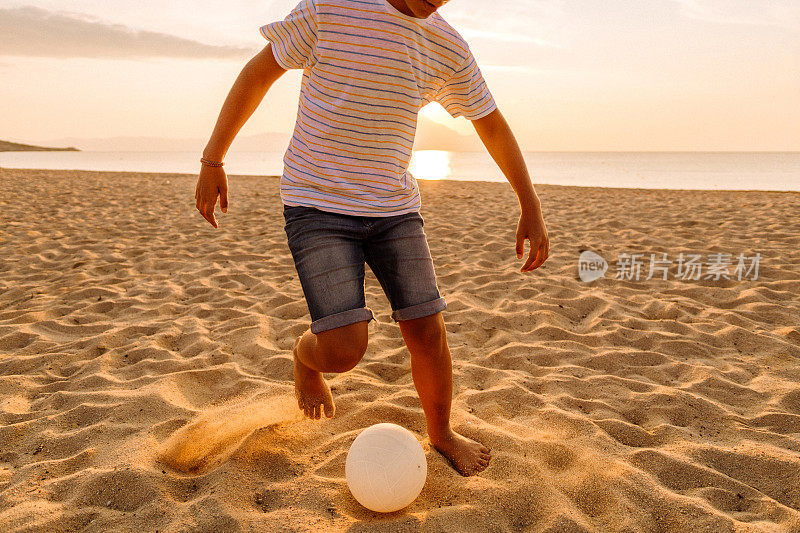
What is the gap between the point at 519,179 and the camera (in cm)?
204

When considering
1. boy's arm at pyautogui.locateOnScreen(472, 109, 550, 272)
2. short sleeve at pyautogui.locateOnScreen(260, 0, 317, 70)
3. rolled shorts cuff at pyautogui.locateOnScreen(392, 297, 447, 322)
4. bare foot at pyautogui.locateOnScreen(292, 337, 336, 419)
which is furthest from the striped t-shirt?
bare foot at pyautogui.locateOnScreen(292, 337, 336, 419)

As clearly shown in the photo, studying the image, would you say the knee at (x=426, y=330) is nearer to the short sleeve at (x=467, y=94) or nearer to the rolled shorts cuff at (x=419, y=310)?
the rolled shorts cuff at (x=419, y=310)

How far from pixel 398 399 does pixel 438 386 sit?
1.92 ft

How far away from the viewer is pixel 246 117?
1.91 meters

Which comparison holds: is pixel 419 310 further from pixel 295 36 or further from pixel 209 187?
pixel 295 36

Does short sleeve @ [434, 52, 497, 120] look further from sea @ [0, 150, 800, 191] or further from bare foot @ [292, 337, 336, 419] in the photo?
sea @ [0, 150, 800, 191]

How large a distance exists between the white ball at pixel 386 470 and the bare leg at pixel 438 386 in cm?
25

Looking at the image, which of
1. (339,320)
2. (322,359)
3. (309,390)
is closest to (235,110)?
(339,320)

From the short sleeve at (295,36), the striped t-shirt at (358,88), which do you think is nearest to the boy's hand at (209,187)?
the striped t-shirt at (358,88)

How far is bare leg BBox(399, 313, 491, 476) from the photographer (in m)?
1.91

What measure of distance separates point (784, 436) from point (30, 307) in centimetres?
457

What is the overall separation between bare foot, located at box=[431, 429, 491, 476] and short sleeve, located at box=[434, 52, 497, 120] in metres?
1.27

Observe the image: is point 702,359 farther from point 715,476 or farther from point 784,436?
point 715,476

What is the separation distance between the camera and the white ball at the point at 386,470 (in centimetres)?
166
